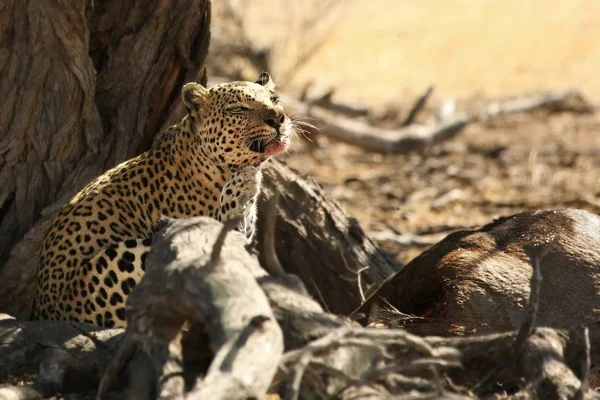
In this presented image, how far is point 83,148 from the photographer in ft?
23.6

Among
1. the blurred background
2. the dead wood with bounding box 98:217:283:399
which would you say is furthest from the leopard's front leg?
Answer: the blurred background

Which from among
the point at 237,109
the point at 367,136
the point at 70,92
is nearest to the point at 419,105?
the point at 367,136

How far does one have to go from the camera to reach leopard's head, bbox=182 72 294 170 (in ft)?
22.9

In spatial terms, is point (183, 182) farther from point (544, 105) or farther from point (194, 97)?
point (544, 105)

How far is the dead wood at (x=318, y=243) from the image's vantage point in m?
7.75

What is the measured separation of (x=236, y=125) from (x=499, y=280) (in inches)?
83.9

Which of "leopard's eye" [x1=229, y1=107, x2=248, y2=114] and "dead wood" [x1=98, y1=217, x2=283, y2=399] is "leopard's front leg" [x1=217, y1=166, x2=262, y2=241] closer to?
"leopard's eye" [x1=229, y1=107, x2=248, y2=114]

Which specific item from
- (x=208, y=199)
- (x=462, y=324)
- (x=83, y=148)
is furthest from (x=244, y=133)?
(x=462, y=324)

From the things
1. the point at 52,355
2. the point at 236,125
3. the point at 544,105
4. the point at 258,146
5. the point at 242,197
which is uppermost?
the point at 544,105

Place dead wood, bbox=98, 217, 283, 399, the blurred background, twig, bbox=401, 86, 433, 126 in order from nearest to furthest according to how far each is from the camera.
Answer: dead wood, bbox=98, 217, 283, 399
twig, bbox=401, 86, 433, 126
the blurred background

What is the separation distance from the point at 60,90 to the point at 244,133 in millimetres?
1220

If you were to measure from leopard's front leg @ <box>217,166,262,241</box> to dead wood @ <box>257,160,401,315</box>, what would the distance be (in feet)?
2.37

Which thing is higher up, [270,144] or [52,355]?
[270,144]

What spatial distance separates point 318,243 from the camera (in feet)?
25.7
